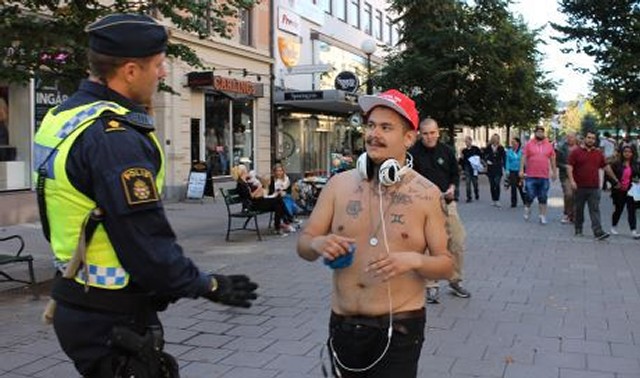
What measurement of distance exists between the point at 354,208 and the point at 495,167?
16.6 meters

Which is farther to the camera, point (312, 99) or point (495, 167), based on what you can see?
point (312, 99)

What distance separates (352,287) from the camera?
9.55 ft

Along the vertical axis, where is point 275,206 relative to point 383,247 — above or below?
below

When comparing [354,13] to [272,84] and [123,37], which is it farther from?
[123,37]

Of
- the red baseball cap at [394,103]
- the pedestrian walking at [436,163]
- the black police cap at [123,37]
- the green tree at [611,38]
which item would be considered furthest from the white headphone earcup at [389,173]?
the green tree at [611,38]

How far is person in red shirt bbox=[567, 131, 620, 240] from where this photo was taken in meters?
12.2

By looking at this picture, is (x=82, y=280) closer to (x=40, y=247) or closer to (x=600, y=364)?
(x=600, y=364)

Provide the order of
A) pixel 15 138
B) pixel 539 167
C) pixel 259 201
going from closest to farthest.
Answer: pixel 259 201 → pixel 539 167 → pixel 15 138

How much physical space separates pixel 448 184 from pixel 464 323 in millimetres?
1720

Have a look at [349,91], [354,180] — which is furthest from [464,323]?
[349,91]

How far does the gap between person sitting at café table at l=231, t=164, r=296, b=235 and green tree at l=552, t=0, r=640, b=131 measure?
37.9ft

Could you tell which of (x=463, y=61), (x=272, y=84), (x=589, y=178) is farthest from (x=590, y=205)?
(x=463, y=61)

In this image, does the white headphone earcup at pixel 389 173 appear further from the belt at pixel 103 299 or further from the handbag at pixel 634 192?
the handbag at pixel 634 192

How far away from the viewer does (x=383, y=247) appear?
288 cm
